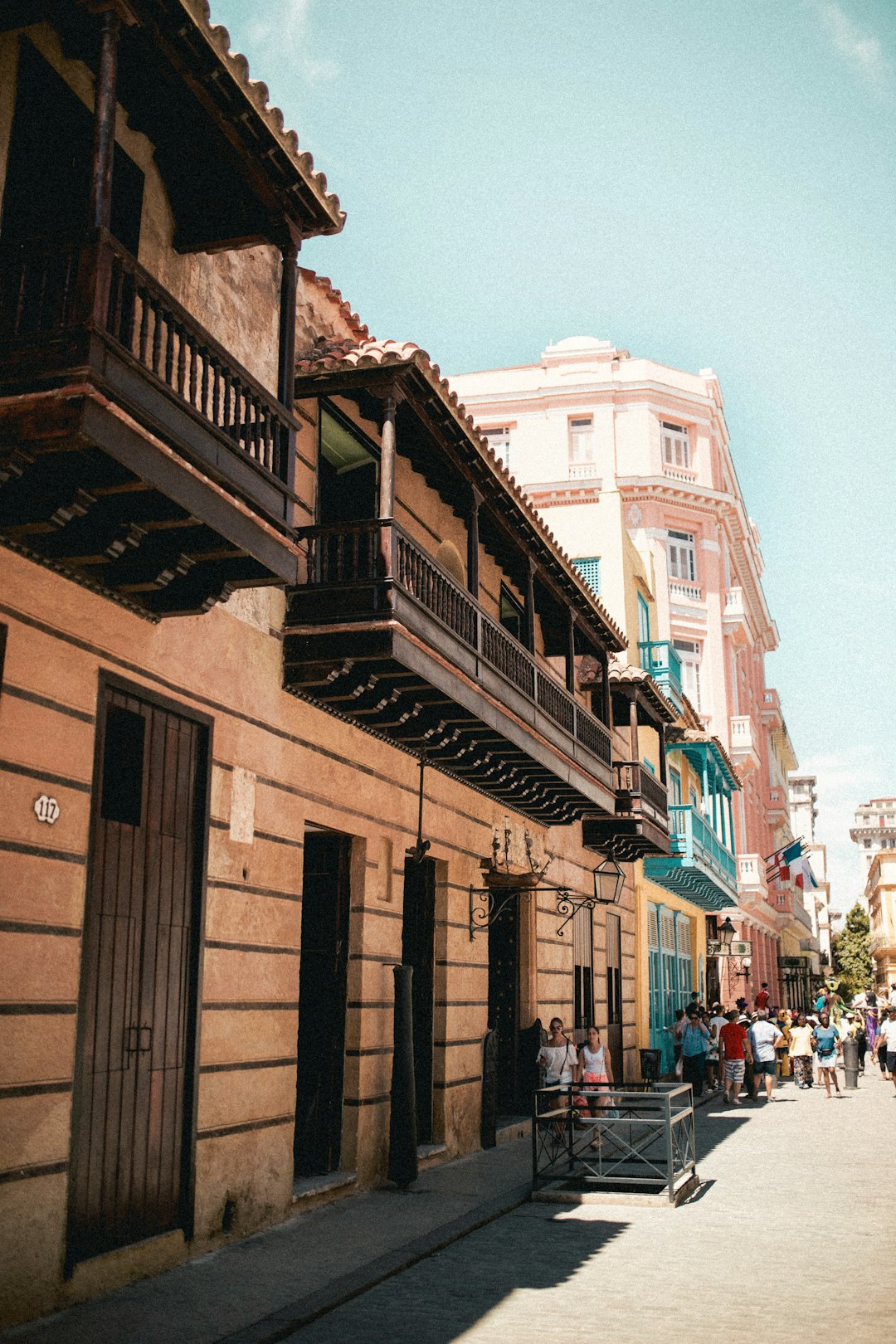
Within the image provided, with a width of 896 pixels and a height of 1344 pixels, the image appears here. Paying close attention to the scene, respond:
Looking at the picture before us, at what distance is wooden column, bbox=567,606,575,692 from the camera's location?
16.8 meters

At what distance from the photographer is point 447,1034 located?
13.9m

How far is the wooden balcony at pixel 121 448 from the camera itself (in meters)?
6.19

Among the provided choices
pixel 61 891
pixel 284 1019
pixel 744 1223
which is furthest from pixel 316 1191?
pixel 61 891

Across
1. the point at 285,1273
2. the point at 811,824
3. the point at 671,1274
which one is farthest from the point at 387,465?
the point at 811,824

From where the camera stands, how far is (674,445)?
135ft

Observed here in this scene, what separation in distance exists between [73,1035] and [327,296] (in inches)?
287

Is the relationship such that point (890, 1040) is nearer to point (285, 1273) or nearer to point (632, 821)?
point (632, 821)

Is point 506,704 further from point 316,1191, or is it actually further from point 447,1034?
point 316,1191

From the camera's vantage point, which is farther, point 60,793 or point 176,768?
point 176,768

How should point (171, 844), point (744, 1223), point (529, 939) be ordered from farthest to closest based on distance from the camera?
point (529, 939) < point (744, 1223) < point (171, 844)

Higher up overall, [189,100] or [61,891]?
[189,100]

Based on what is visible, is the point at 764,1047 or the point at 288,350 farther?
the point at 764,1047

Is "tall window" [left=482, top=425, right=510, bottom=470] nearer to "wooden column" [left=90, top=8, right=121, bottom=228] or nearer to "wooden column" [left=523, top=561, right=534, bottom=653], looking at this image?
"wooden column" [left=523, top=561, right=534, bottom=653]

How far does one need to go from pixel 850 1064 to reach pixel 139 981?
72.9ft
